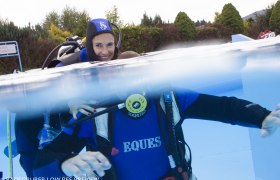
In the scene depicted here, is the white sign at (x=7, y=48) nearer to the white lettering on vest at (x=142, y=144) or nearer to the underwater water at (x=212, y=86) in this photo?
the underwater water at (x=212, y=86)

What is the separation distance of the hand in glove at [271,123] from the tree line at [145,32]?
433 inches

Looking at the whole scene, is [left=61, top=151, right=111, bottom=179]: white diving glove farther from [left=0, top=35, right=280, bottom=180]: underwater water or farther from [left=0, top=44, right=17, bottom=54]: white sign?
[left=0, top=44, right=17, bottom=54]: white sign

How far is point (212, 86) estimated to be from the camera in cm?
181

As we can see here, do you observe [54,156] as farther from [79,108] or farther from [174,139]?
[174,139]

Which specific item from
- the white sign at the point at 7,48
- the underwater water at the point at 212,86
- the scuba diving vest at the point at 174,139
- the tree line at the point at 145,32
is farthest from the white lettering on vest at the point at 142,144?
the tree line at the point at 145,32

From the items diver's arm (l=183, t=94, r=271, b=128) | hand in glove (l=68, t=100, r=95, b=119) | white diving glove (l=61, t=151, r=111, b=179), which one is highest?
hand in glove (l=68, t=100, r=95, b=119)

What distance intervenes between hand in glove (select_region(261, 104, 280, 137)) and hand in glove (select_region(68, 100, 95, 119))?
851mm

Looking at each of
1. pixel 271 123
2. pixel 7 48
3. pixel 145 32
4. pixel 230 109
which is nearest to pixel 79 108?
pixel 230 109

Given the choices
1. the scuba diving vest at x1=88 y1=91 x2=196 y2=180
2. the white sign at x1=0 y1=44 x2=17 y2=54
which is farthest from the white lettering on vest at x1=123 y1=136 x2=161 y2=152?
the white sign at x1=0 y1=44 x2=17 y2=54

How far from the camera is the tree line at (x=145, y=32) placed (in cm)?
1318

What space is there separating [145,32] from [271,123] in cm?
1457

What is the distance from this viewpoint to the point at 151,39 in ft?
54.7

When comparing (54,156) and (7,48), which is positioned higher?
(7,48)

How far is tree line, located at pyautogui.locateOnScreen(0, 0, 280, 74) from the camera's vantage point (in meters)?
13.2
